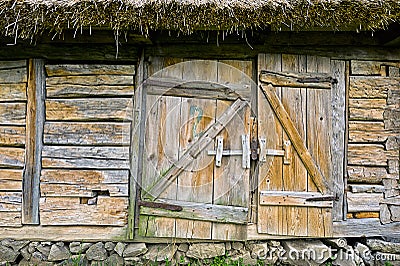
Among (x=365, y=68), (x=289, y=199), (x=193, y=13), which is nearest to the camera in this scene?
(x=193, y=13)

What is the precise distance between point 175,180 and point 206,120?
0.65 metres

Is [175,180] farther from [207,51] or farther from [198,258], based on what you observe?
[207,51]

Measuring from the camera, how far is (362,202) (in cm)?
363

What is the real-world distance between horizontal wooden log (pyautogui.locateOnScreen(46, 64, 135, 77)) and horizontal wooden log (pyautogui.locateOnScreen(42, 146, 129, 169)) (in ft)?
2.34

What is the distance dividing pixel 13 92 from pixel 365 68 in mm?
3434

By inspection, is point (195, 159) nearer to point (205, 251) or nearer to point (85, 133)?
point (205, 251)

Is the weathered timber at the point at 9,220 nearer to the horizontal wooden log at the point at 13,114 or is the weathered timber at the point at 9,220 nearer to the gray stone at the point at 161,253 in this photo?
the horizontal wooden log at the point at 13,114

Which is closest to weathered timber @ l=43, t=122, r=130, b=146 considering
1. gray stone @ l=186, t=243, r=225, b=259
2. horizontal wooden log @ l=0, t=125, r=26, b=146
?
horizontal wooden log @ l=0, t=125, r=26, b=146

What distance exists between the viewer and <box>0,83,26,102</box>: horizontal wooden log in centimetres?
361

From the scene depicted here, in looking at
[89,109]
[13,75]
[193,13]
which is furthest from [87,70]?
[193,13]

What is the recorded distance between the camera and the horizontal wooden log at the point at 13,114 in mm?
3600

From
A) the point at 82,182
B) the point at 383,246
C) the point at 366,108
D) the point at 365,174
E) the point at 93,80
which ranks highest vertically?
the point at 93,80

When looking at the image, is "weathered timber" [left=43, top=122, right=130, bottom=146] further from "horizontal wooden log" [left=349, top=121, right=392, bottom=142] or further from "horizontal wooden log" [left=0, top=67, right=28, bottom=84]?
"horizontal wooden log" [left=349, top=121, right=392, bottom=142]

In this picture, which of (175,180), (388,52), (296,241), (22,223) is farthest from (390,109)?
(22,223)
